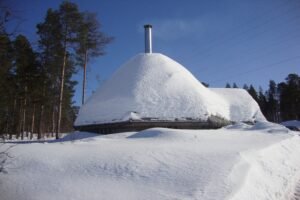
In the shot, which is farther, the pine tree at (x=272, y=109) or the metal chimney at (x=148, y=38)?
the pine tree at (x=272, y=109)

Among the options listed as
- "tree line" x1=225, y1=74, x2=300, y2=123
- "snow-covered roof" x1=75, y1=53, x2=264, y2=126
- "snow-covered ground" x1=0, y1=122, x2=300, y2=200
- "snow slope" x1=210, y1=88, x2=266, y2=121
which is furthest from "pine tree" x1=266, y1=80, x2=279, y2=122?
"snow-covered ground" x1=0, y1=122, x2=300, y2=200

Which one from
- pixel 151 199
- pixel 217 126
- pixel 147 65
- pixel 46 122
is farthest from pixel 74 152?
pixel 46 122

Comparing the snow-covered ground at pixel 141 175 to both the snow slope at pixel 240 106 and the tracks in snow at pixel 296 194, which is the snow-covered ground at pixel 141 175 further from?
the snow slope at pixel 240 106

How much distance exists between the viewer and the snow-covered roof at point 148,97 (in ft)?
48.9

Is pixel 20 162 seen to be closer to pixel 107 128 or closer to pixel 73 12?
pixel 107 128

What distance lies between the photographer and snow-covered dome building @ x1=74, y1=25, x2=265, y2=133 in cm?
1469

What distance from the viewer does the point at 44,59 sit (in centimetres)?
2277

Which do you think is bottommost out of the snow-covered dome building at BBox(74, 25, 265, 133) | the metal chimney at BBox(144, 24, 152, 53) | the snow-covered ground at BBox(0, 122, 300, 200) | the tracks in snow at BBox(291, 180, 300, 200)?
the tracks in snow at BBox(291, 180, 300, 200)

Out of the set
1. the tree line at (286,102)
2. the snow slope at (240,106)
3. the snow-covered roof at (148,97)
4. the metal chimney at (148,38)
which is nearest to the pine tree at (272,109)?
the tree line at (286,102)

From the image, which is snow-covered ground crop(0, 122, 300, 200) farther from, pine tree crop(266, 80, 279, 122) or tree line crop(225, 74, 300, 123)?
pine tree crop(266, 80, 279, 122)

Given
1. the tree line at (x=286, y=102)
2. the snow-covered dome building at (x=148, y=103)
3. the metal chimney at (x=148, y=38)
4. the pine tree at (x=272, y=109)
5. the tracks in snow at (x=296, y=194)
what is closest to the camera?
the tracks in snow at (x=296, y=194)

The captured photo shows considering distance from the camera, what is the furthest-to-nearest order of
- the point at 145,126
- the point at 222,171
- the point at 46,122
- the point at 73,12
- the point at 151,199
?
the point at 46,122
the point at 73,12
the point at 145,126
the point at 222,171
the point at 151,199

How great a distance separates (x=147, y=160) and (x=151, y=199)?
60.6 inches

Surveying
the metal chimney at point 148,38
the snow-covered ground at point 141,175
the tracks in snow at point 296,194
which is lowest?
the tracks in snow at point 296,194
